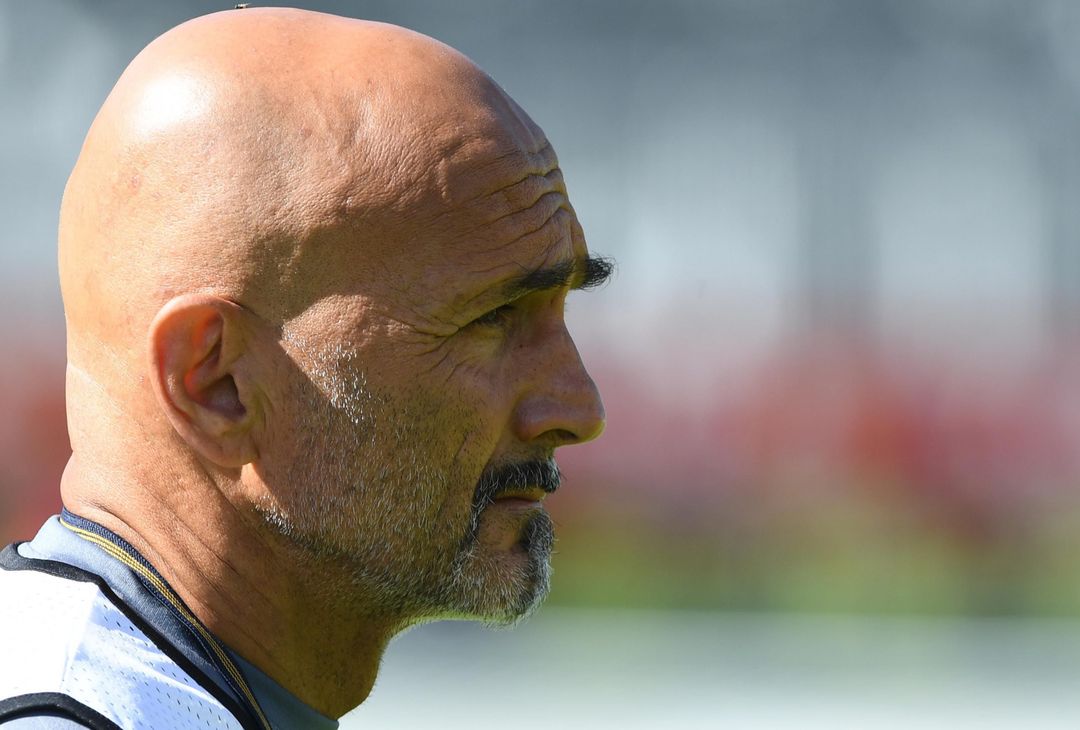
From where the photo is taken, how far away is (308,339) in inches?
62.5

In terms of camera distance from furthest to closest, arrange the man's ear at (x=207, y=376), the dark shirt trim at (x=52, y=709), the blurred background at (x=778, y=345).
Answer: the blurred background at (x=778, y=345)
the man's ear at (x=207, y=376)
the dark shirt trim at (x=52, y=709)

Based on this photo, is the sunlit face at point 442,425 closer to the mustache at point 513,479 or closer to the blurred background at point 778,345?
the mustache at point 513,479

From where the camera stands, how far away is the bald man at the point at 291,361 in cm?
155

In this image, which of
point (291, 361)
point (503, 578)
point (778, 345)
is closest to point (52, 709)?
point (291, 361)

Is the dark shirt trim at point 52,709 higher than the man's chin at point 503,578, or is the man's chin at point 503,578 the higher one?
the man's chin at point 503,578

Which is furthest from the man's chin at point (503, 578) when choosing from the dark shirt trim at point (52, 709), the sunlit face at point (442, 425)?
the dark shirt trim at point (52, 709)

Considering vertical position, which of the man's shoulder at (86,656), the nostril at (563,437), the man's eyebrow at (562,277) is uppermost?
the man's eyebrow at (562,277)

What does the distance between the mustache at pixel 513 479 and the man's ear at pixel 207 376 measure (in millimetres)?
283

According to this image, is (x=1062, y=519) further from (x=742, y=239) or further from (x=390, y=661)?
(x=390, y=661)

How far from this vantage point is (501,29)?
26.6 ft

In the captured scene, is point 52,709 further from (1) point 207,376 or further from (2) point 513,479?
(2) point 513,479

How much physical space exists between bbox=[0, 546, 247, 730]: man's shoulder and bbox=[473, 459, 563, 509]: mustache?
42cm

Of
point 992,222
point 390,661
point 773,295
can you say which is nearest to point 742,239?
point 773,295

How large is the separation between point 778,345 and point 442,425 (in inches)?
241
